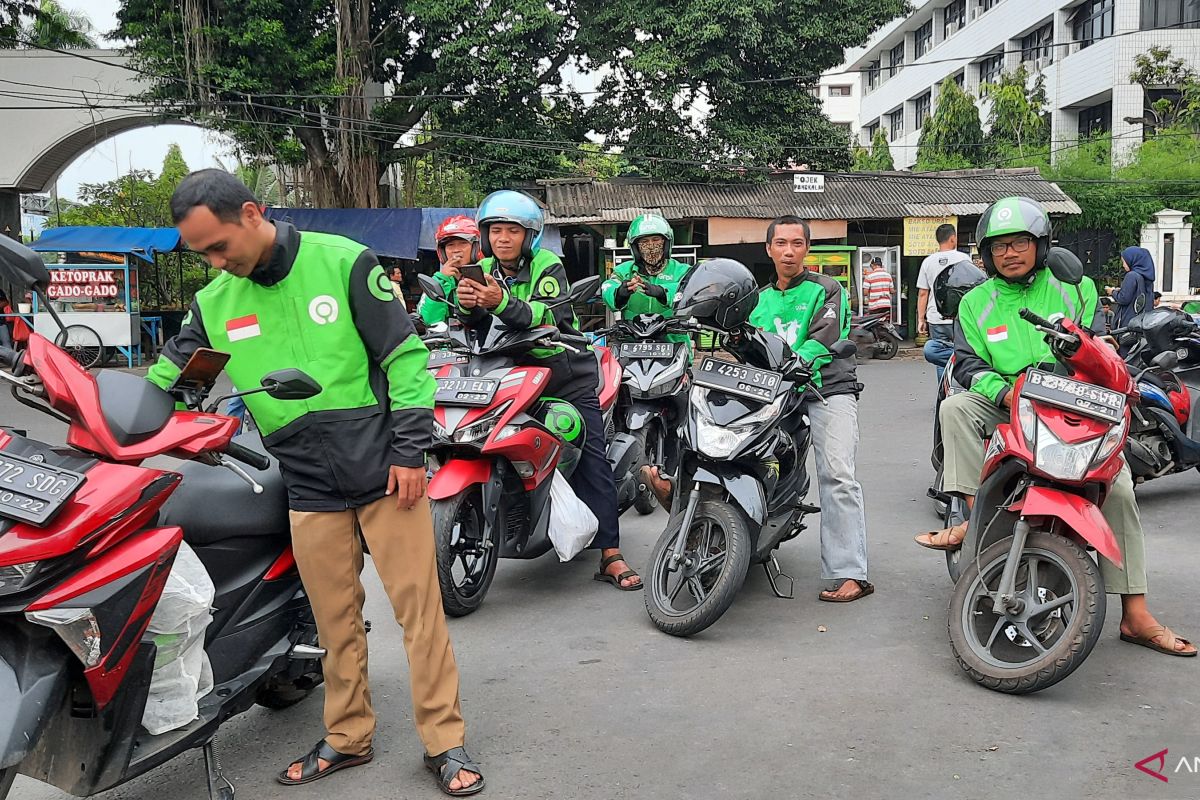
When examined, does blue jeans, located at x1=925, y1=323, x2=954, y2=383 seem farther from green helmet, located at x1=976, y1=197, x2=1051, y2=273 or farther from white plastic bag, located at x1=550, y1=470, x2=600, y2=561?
white plastic bag, located at x1=550, y1=470, x2=600, y2=561

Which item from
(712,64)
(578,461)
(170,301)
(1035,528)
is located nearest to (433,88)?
(712,64)

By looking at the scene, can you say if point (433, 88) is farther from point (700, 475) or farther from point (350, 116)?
point (700, 475)

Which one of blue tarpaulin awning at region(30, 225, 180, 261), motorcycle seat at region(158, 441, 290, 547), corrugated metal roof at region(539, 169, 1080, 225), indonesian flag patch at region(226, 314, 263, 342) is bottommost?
motorcycle seat at region(158, 441, 290, 547)

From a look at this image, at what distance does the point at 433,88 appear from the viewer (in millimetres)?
19672

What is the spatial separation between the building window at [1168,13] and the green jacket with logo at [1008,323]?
30750mm

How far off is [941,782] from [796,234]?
2.47 metres

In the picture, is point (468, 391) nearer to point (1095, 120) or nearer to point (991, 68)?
point (1095, 120)

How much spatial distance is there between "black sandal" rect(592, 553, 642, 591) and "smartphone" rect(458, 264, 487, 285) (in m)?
1.76

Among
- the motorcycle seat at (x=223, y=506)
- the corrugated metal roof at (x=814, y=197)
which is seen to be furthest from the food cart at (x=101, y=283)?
the motorcycle seat at (x=223, y=506)

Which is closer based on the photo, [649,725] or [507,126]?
[649,725]

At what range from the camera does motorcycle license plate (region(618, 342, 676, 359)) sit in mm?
6293

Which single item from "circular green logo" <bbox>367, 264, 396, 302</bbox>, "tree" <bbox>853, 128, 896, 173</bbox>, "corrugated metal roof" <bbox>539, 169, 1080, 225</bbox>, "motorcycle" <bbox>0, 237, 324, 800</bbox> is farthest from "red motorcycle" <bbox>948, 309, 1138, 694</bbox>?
"tree" <bbox>853, 128, 896, 173</bbox>

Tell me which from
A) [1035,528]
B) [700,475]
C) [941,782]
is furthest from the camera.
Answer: [700,475]

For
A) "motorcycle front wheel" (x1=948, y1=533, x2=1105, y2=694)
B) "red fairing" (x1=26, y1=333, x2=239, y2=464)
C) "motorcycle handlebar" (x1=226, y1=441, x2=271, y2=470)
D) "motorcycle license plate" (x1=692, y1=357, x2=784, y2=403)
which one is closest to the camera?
"red fairing" (x1=26, y1=333, x2=239, y2=464)
